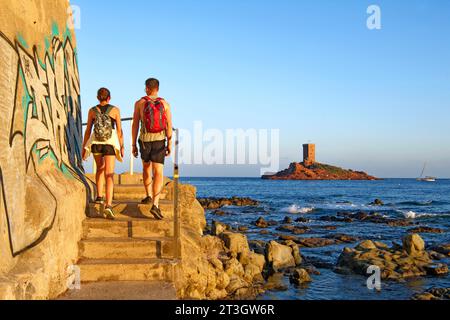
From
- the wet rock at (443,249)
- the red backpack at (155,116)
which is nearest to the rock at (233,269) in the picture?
the red backpack at (155,116)

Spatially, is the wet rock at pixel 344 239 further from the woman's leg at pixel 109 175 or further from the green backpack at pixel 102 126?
the green backpack at pixel 102 126

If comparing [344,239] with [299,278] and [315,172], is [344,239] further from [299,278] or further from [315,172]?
[315,172]

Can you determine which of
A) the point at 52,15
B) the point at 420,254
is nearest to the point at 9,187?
the point at 52,15

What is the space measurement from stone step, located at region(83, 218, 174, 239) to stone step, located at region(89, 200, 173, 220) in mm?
251

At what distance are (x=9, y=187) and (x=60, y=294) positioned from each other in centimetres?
150

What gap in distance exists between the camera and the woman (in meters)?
6.04

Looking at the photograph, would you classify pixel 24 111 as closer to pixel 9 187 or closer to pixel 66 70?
pixel 9 187

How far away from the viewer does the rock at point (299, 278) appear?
10844 millimetres

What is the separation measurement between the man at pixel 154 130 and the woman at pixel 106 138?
1.13 ft

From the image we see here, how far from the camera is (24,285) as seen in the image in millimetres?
3721

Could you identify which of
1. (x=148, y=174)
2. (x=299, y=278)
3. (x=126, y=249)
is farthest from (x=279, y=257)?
(x=126, y=249)

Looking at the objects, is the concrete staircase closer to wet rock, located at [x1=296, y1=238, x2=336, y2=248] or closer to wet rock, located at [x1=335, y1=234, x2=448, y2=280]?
wet rock, located at [x1=335, y1=234, x2=448, y2=280]

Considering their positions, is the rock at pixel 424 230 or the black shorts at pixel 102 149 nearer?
the black shorts at pixel 102 149

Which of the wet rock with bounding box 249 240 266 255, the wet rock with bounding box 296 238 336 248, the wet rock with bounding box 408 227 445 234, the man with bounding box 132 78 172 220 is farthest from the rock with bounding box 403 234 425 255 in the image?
the man with bounding box 132 78 172 220
